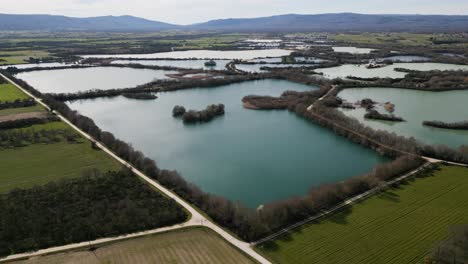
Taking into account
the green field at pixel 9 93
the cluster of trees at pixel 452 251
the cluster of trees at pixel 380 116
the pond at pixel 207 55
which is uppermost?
the pond at pixel 207 55

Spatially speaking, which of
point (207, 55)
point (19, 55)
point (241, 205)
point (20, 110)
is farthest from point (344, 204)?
point (19, 55)

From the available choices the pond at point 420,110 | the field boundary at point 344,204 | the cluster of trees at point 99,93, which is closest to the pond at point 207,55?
the cluster of trees at point 99,93

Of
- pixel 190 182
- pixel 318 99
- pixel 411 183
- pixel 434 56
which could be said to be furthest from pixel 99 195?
pixel 434 56

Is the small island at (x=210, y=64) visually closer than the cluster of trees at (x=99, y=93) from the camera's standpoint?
No

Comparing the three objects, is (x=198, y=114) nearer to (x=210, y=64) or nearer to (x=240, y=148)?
(x=240, y=148)

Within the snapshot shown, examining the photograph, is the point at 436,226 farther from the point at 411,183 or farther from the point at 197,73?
the point at 197,73

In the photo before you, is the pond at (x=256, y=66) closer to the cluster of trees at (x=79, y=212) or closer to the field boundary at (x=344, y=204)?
the field boundary at (x=344, y=204)
